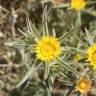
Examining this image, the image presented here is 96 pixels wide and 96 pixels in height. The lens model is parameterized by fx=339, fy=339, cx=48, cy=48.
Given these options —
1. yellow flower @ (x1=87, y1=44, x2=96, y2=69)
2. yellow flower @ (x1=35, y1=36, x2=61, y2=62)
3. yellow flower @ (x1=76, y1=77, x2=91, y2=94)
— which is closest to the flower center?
yellow flower @ (x1=76, y1=77, x2=91, y2=94)

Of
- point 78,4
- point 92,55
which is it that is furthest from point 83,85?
point 78,4

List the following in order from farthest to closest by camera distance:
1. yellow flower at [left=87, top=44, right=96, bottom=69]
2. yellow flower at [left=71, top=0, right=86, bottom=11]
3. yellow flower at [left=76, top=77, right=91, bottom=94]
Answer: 1. yellow flower at [left=71, top=0, right=86, bottom=11]
2. yellow flower at [left=76, top=77, right=91, bottom=94]
3. yellow flower at [left=87, top=44, right=96, bottom=69]

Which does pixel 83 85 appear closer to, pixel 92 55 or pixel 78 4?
pixel 92 55

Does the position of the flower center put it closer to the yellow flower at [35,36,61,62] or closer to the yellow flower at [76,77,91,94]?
the yellow flower at [76,77,91,94]

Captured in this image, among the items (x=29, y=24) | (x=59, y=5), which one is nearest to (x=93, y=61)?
(x=29, y=24)

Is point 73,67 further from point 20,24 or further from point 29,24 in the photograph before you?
point 20,24
